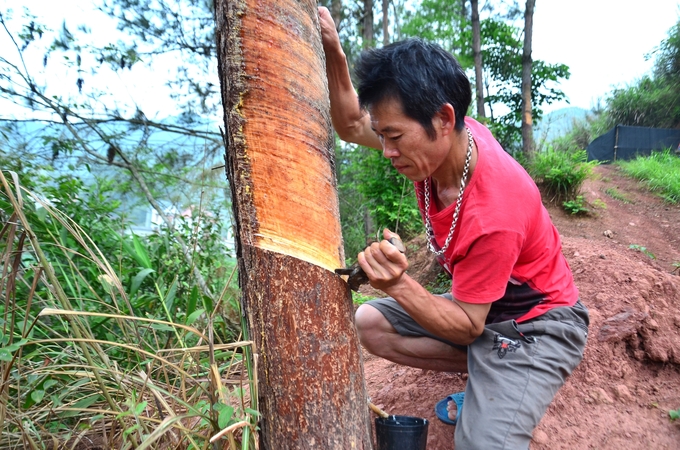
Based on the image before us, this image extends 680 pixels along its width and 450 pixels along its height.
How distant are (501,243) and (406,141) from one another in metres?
0.47

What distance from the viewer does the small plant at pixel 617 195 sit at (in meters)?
9.01

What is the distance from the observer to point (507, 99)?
12.1 metres

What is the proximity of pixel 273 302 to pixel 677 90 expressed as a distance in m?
18.6

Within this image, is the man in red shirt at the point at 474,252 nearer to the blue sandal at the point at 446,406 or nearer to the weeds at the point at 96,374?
the blue sandal at the point at 446,406

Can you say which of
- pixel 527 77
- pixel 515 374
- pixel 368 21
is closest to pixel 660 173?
pixel 527 77

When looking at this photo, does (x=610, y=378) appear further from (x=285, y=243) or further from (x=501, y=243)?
(x=285, y=243)

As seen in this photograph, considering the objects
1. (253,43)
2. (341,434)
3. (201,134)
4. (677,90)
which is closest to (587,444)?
(341,434)

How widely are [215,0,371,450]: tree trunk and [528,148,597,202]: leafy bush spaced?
6.67m

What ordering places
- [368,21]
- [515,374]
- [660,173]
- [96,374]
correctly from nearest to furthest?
1. [96,374]
2. [515,374]
3. [660,173]
4. [368,21]

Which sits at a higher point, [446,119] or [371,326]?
[446,119]

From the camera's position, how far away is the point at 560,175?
7.35 meters

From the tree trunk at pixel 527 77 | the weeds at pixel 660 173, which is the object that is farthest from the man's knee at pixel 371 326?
the weeds at pixel 660 173

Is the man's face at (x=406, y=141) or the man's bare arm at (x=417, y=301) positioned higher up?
the man's face at (x=406, y=141)

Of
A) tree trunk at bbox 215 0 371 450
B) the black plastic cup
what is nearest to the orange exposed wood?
tree trunk at bbox 215 0 371 450
